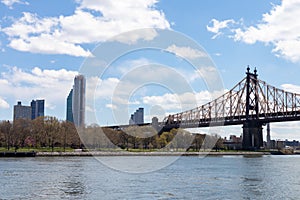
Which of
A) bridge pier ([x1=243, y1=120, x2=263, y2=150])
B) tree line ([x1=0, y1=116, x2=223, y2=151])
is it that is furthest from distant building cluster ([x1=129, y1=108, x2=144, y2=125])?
bridge pier ([x1=243, y1=120, x2=263, y2=150])

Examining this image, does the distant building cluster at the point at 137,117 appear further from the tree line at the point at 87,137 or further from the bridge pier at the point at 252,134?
the bridge pier at the point at 252,134

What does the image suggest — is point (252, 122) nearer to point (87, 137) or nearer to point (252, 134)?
point (252, 134)

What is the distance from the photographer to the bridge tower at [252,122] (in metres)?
111

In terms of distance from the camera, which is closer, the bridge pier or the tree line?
the tree line

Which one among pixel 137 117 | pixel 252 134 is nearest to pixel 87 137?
pixel 137 117

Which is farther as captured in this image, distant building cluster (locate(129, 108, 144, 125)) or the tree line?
distant building cluster (locate(129, 108, 144, 125))

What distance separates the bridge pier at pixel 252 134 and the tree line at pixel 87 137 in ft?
43.3

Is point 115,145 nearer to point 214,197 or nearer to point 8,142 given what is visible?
point 8,142

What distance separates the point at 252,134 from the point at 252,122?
292 cm

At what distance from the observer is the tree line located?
9375 cm

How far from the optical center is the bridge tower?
111000 millimetres

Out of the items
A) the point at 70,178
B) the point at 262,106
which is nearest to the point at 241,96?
the point at 262,106

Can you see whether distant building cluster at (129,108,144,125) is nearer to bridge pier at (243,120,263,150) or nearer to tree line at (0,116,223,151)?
tree line at (0,116,223,151)

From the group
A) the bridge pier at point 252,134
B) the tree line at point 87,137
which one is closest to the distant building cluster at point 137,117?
the tree line at point 87,137
